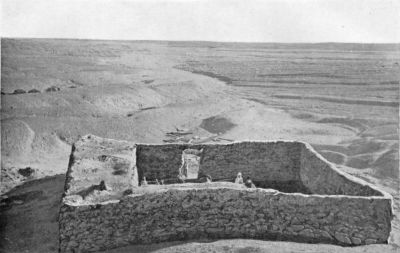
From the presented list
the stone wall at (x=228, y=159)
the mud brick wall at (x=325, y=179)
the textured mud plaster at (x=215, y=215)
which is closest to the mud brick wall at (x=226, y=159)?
the stone wall at (x=228, y=159)

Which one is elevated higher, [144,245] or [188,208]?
[188,208]

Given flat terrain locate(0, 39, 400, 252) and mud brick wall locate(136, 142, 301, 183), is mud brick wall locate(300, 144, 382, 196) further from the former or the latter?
flat terrain locate(0, 39, 400, 252)

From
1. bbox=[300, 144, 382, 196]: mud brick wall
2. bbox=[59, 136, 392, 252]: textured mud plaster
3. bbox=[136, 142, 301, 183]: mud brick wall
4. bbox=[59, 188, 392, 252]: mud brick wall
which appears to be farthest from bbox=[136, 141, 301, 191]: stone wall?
bbox=[59, 188, 392, 252]: mud brick wall

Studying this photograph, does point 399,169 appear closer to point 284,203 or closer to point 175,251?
point 284,203

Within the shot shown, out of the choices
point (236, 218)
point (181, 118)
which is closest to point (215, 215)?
point (236, 218)

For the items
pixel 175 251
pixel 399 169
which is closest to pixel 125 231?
pixel 175 251

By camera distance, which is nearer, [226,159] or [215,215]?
[215,215]

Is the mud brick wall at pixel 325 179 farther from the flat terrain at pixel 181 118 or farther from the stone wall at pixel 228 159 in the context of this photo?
the flat terrain at pixel 181 118

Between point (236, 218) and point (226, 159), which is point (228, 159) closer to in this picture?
point (226, 159)
